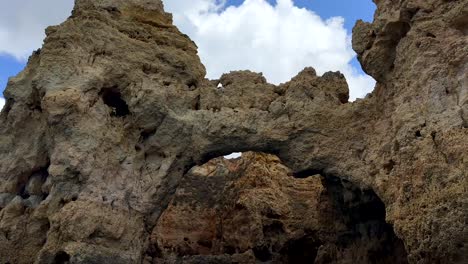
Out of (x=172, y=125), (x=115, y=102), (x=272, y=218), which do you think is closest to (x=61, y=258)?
A: (x=172, y=125)

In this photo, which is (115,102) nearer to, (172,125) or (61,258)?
(172,125)

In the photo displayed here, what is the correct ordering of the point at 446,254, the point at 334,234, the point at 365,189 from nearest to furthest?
the point at 446,254 → the point at 365,189 → the point at 334,234

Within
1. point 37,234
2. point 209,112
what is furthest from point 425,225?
point 37,234

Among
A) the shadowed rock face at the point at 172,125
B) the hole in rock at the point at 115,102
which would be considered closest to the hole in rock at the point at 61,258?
the shadowed rock face at the point at 172,125

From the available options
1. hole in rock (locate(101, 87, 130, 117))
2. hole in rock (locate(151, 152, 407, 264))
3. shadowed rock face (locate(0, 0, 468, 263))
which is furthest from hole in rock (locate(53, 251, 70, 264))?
hole in rock (locate(151, 152, 407, 264))

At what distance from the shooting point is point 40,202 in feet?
42.3

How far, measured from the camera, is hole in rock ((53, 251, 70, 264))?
11453 millimetres

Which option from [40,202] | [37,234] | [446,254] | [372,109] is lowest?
[446,254]

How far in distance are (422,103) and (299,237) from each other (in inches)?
344

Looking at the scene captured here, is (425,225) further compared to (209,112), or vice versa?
(209,112)

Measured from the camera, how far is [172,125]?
44.6 ft

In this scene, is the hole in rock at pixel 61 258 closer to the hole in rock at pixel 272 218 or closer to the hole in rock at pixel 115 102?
the hole in rock at pixel 115 102

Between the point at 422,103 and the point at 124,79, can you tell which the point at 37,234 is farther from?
the point at 422,103

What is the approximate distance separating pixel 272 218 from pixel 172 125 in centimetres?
670
